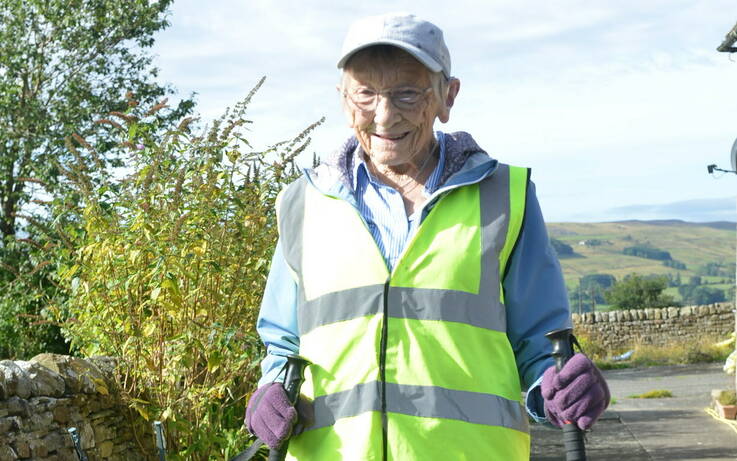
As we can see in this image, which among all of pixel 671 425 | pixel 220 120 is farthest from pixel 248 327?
pixel 671 425

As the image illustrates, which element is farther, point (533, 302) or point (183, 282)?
point (183, 282)

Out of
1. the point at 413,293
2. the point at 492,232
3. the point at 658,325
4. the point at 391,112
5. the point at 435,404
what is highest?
the point at 391,112

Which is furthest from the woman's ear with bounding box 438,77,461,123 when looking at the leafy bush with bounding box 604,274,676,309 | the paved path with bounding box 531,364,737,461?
the leafy bush with bounding box 604,274,676,309

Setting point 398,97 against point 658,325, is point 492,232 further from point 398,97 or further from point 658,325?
point 658,325

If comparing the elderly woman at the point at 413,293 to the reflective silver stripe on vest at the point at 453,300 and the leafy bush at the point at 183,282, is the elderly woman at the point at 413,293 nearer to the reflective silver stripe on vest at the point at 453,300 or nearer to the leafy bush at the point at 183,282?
the reflective silver stripe on vest at the point at 453,300

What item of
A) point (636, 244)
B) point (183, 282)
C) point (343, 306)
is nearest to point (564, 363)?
point (343, 306)

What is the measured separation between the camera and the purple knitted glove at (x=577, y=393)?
6.89ft

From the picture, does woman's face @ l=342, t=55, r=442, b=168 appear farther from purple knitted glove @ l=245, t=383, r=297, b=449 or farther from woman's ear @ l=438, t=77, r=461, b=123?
purple knitted glove @ l=245, t=383, r=297, b=449

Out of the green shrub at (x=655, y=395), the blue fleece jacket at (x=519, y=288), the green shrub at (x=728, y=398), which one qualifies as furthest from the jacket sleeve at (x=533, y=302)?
the green shrub at (x=655, y=395)

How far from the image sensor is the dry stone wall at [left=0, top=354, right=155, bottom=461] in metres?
4.95

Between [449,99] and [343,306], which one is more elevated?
[449,99]

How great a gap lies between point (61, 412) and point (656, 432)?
742cm

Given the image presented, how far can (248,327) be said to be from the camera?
18.4 ft

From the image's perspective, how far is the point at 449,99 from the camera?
2416mm
